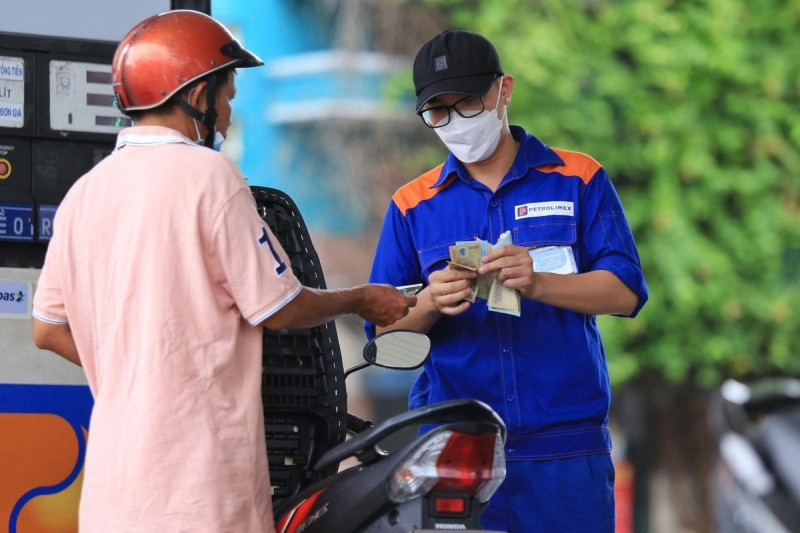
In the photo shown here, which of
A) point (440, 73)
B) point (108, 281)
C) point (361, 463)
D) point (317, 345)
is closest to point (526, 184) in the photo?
point (440, 73)

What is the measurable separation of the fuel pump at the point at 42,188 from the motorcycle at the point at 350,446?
2.80ft

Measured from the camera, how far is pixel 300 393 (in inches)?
→ 143

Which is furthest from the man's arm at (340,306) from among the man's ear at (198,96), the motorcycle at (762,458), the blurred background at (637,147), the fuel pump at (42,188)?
the blurred background at (637,147)

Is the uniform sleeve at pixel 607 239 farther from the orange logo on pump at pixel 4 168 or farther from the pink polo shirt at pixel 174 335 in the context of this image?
the orange logo on pump at pixel 4 168

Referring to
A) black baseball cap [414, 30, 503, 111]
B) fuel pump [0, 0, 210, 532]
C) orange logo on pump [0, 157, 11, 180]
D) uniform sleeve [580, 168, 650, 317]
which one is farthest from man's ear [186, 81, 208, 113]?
orange logo on pump [0, 157, 11, 180]

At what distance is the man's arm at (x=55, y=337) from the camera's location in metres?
3.04

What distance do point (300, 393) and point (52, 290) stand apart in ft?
2.91

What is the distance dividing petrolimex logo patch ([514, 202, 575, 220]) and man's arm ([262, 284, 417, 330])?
0.52m

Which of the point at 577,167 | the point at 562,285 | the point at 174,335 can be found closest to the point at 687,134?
the point at 577,167

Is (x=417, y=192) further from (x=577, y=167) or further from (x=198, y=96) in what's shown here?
(x=198, y=96)

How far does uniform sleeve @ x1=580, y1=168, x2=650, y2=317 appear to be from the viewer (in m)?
3.53

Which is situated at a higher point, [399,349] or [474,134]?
[474,134]

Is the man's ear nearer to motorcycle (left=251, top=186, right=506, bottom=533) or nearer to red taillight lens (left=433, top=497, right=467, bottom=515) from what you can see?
motorcycle (left=251, top=186, right=506, bottom=533)

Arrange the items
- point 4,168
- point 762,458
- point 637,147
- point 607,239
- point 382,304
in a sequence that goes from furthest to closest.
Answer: point 637,147 → point 762,458 → point 4,168 → point 607,239 → point 382,304
